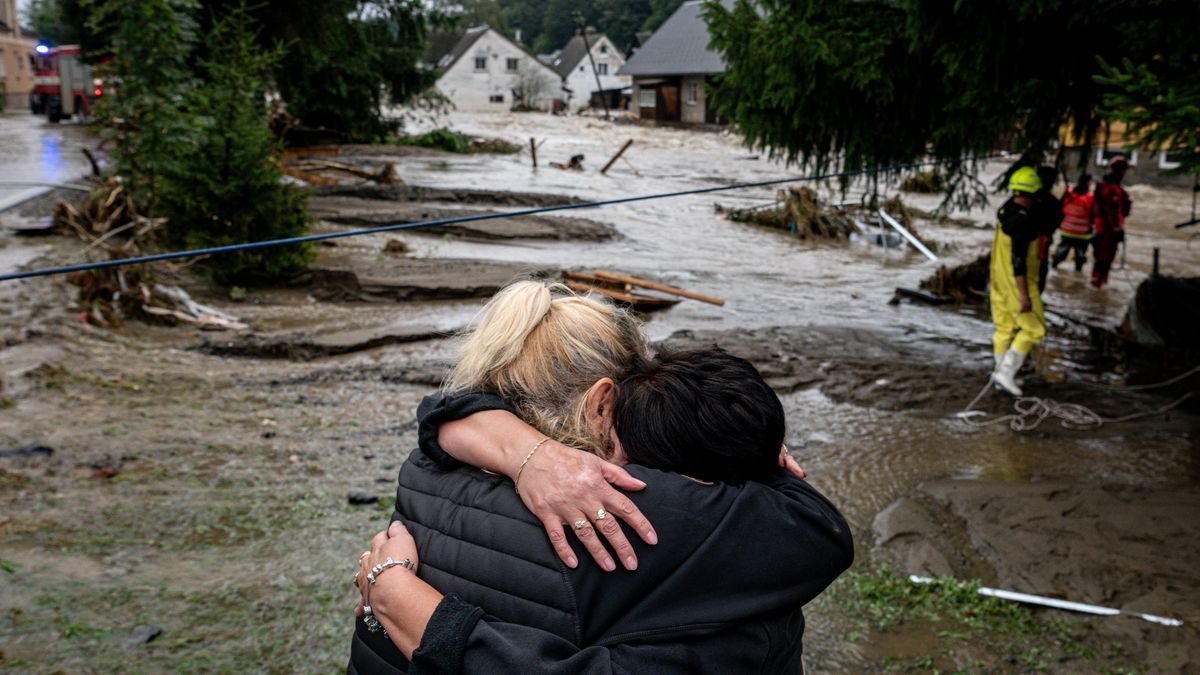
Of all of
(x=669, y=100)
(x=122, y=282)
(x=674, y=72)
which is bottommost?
(x=122, y=282)

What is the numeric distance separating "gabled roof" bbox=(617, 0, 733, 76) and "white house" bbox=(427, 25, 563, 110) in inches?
490

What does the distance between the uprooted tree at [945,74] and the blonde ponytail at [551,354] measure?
13.9 feet

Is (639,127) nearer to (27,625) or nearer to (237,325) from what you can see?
(237,325)

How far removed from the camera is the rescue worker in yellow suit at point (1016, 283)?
25.3 feet

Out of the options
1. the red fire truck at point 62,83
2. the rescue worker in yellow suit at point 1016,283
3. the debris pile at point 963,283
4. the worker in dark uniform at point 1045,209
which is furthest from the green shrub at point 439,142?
the worker in dark uniform at point 1045,209

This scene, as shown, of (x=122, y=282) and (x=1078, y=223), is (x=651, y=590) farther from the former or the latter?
(x=1078, y=223)

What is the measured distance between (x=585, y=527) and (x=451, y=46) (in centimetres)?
8439

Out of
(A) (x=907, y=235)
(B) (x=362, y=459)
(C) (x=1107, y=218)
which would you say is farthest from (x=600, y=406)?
(A) (x=907, y=235)

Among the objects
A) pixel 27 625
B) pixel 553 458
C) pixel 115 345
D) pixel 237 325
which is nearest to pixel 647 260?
pixel 237 325

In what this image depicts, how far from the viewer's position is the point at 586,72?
85188 mm

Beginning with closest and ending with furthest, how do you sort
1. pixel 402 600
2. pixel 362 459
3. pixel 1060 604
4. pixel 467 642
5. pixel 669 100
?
pixel 467 642 → pixel 402 600 → pixel 1060 604 → pixel 362 459 → pixel 669 100

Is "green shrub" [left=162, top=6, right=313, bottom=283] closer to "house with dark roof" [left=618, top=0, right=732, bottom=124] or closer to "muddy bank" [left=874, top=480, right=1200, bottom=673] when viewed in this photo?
"muddy bank" [left=874, top=480, right=1200, bottom=673]

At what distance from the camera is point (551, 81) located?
3125 inches

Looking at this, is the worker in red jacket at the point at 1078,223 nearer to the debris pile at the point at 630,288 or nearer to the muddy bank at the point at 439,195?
the debris pile at the point at 630,288
